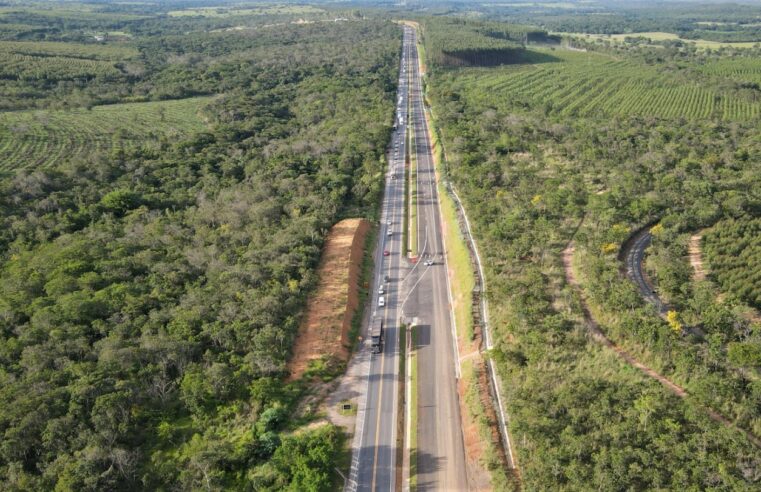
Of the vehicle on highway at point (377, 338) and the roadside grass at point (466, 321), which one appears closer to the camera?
the roadside grass at point (466, 321)

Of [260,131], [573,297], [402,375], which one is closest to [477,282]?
[573,297]

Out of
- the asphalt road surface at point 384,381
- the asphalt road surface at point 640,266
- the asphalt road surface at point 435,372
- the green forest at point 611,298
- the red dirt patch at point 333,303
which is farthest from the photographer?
the asphalt road surface at point 640,266

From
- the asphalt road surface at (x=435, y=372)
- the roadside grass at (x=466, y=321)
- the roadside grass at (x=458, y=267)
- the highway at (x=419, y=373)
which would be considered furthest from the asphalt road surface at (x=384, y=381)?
the roadside grass at (x=458, y=267)

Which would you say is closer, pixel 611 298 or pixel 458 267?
pixel 611 298

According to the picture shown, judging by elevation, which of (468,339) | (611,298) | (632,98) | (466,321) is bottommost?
(468,339)

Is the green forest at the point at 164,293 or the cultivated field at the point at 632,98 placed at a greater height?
the cultivated field at the point at 632,98

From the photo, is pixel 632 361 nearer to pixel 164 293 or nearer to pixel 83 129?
pixel 164 293

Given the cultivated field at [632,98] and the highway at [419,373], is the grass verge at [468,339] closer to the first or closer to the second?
the highway at [419,373]

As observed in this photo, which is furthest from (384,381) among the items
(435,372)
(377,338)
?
(377,338)
